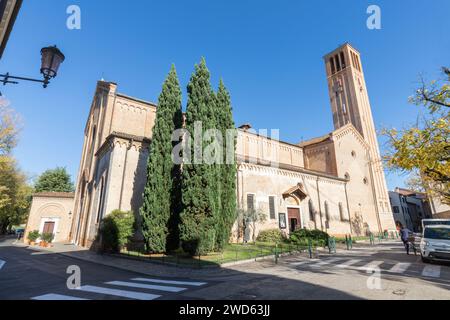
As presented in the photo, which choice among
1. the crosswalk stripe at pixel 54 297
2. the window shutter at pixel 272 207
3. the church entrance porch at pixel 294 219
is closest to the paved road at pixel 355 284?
the crosswalk stripe at pixel 54 297

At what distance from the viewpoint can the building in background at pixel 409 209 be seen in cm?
4350

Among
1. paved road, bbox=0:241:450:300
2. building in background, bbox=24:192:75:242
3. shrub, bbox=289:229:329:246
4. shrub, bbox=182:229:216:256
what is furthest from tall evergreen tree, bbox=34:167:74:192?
shrub, bbox=289:229:329:246

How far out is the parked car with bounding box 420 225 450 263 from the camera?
1032 centimetres

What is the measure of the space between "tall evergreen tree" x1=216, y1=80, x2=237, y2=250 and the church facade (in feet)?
13.4

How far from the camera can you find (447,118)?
27.5 feet

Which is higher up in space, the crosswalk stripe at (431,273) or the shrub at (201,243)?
the shrub at (201,243)

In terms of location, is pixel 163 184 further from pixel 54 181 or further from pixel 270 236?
pixel 54 181

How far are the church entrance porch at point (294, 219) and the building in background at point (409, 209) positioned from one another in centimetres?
2980

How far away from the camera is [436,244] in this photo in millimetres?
10648

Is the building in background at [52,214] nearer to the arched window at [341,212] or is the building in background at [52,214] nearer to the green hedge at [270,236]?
the green hedge at [270,236]

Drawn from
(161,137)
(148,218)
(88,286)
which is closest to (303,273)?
(88,286)

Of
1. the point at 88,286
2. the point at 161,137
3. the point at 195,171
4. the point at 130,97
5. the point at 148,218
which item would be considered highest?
the point at 130,97

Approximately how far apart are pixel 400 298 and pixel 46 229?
36.5m
